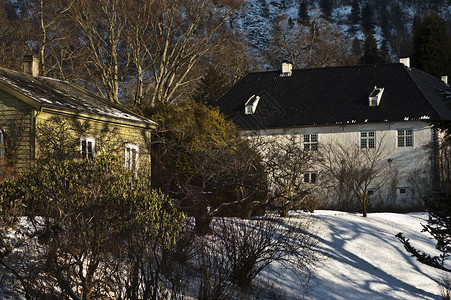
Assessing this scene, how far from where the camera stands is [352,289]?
53.3 feet

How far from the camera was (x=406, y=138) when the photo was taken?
1375 inches

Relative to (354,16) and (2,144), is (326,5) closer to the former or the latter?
(354,16)

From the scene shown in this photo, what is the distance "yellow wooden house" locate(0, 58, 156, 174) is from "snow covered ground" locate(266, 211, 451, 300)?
565 centimetres

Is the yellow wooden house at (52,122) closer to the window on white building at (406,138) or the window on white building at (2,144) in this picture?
the window on white building at (2,144)

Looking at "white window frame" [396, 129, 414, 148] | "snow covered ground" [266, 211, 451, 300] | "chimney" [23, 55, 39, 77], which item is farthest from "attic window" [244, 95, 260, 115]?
"chimney" [23, 55, 39, 77]

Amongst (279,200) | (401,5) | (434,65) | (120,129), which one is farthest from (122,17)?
(401,5)

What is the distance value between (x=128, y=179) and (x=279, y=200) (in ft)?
44.8

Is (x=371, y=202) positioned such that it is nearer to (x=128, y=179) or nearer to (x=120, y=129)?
(x=120, y=129)

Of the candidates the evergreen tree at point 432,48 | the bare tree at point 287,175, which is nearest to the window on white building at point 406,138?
the bare tree at point 287,175

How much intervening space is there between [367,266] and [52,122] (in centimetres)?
1015

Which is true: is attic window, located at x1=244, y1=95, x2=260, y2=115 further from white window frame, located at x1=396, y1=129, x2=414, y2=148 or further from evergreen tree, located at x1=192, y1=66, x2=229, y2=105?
white window frame, located at x1=396, y1=129, x2=414, y2=148

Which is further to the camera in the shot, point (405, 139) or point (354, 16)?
point (354, 16)

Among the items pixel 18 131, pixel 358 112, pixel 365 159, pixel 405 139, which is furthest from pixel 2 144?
pixel 405 139

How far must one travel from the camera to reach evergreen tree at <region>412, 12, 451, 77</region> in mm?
48938
